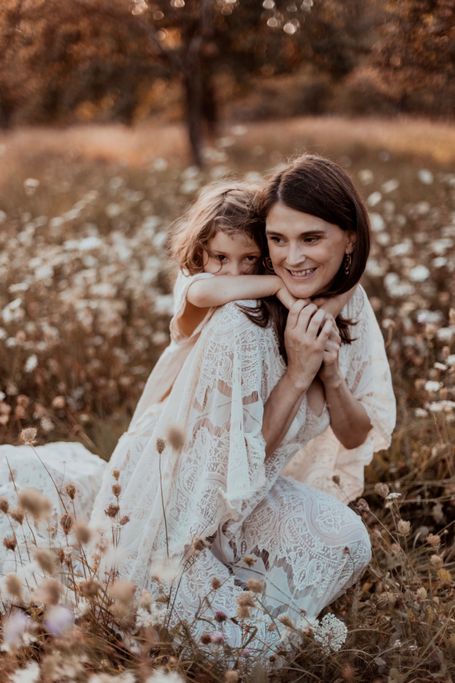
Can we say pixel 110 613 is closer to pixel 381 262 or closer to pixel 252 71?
pixel 381 262

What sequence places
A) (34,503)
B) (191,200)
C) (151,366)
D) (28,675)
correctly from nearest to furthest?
(34,503)
(28,675)
(151,366)
(191,200)

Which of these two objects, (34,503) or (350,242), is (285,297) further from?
(34,503)

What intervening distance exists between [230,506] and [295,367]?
0.48 metres

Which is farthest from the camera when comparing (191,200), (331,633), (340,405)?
(191,200)

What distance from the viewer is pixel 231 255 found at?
8.29 ft

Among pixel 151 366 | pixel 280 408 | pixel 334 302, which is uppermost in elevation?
pixel 334 302

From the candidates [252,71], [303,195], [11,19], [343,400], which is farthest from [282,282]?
[252,71]

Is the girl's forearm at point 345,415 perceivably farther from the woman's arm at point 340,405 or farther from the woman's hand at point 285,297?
the woman's hand at point 285,297

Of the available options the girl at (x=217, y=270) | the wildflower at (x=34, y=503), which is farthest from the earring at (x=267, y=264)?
the wildflower at (x=34, y=503)

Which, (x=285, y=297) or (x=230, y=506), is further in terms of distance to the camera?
(x=285, y=297)

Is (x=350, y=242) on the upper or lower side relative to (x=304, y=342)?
upper

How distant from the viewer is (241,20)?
35.5ft

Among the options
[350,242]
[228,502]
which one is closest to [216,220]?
[350,242]

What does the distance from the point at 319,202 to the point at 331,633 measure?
48.1 inches
